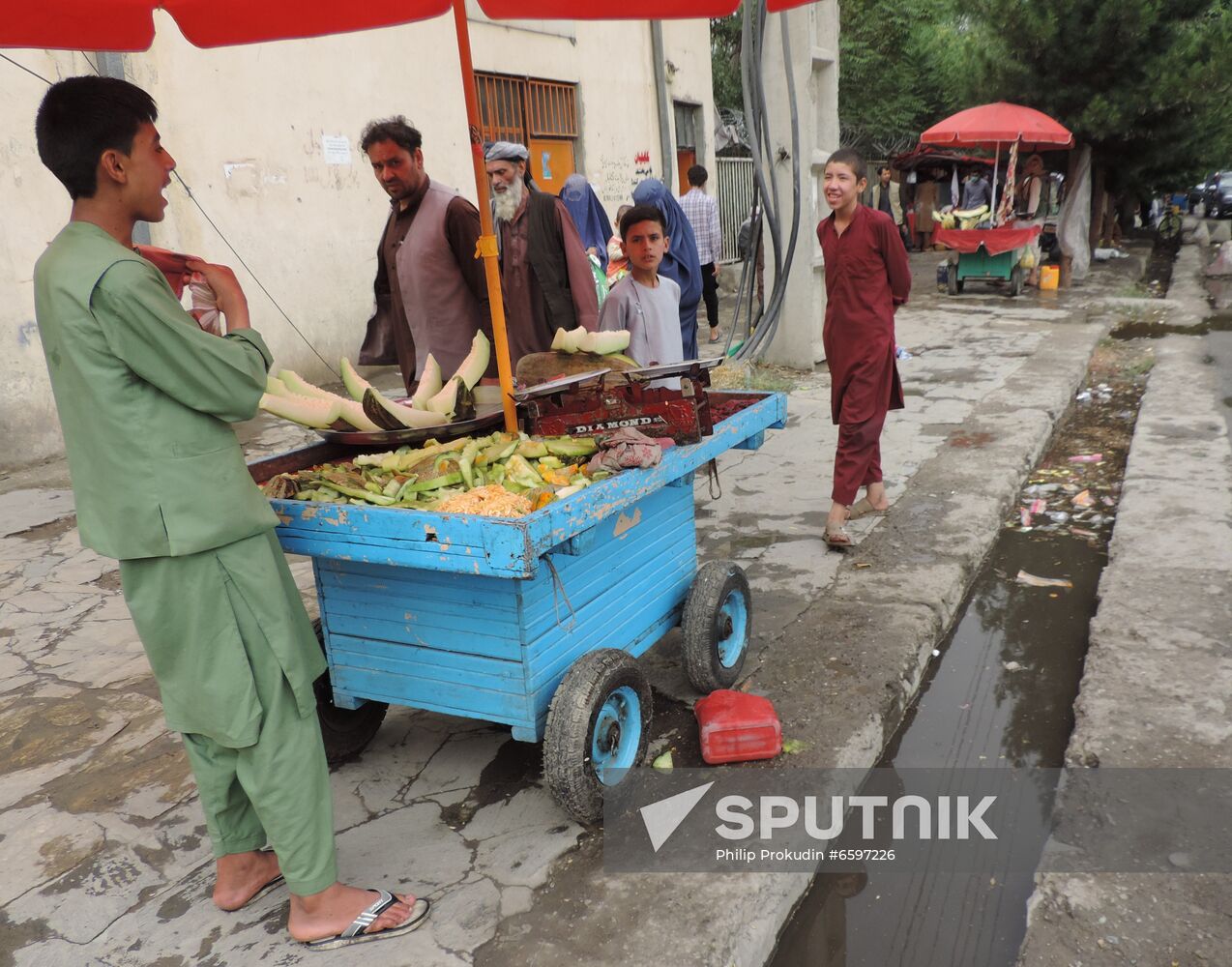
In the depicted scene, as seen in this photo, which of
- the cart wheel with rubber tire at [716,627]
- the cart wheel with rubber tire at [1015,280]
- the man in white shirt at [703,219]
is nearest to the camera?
the cart wheel with rubber tire at [716,627]

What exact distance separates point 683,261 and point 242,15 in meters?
3.58

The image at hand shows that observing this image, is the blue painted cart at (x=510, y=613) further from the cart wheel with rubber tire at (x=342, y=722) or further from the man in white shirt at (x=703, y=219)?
the man in white shirt at (x=703, y=219)

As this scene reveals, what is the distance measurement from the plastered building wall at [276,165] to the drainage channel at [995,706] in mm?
6004

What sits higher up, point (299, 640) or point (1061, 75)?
point (1061, 75)

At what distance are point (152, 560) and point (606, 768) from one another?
4.17 feet

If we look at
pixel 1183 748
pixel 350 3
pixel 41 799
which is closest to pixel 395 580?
pixel 41 799

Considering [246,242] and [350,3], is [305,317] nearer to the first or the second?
[246,242]

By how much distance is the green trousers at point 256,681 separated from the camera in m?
1.99

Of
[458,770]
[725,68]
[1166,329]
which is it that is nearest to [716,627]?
[458,770]

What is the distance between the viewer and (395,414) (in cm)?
275

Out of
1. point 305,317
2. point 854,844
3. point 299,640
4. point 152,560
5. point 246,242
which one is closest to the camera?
point 152,560

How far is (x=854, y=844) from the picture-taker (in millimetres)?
2674

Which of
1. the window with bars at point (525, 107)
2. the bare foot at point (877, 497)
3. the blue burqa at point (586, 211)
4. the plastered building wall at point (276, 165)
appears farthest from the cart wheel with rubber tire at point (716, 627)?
the window with bars at point (525, 107)

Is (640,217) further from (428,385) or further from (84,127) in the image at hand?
(84,127)
